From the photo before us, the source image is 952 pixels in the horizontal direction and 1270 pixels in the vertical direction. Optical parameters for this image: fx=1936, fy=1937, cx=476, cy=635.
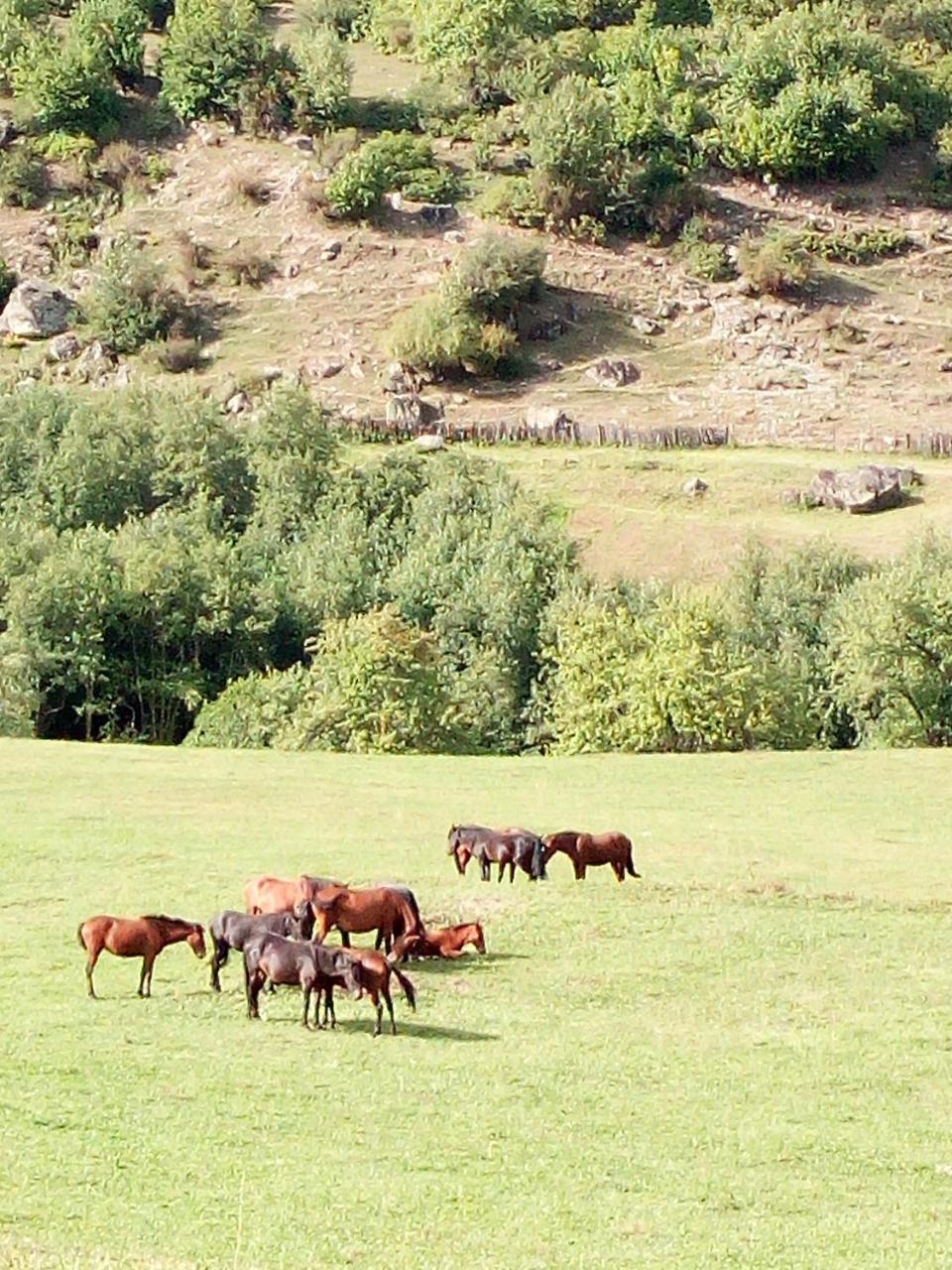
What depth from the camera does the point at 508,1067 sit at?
19156 mm

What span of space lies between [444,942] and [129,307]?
72.6m

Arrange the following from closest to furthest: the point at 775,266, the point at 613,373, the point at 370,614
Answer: the point at 370,614 → the point at 613,373 → the point at 775,266

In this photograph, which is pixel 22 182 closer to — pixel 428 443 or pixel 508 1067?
pixel 428 443

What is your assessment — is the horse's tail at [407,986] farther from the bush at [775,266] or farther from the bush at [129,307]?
the bush at [775,266]

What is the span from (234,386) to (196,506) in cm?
1490

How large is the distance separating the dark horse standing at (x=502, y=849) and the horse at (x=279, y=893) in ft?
15.0

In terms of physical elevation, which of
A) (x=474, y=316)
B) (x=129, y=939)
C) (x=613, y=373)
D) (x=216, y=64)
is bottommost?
(x=613, y=373)

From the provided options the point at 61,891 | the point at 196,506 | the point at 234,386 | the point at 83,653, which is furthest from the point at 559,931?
the point at 234,386

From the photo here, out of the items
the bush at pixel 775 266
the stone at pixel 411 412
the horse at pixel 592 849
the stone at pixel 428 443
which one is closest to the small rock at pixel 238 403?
the stone at pixel 411 412

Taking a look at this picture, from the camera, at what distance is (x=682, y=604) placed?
181ft

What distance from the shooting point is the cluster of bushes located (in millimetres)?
86250

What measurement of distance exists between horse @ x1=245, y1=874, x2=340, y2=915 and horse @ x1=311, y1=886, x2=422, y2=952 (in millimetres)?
211

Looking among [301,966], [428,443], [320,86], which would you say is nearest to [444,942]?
[301,966]

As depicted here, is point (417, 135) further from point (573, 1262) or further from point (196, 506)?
point (573, 1262)
